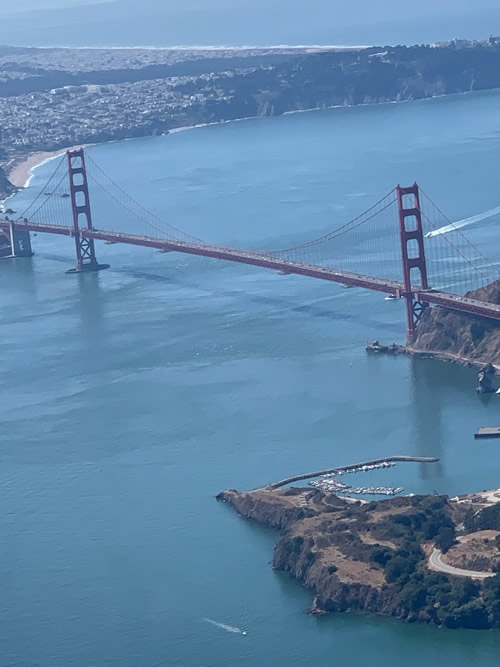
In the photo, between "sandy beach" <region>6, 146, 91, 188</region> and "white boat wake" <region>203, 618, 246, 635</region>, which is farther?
"sandy beach" <region>6, 146, 91, 188</region>

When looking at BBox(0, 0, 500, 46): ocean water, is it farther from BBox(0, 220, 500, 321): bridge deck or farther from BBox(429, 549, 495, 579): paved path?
BBox(429, 549, 495, 579): paved path

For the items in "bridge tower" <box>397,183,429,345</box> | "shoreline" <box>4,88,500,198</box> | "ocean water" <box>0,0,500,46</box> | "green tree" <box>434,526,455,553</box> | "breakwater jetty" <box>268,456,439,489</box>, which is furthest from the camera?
"ocean water" <box>0,0,500,46</box>

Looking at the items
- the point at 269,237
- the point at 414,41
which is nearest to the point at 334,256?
the point at 269,237

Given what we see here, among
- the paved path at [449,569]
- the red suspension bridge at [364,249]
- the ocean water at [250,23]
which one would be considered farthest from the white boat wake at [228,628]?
the ocean water at [250,23]

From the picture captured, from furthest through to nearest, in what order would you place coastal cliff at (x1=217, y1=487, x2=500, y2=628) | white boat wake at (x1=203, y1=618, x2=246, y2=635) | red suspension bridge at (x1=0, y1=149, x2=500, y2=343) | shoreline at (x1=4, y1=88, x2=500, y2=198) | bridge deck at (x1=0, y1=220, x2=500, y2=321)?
1. shoreline at (x1=4, y1=88, x2=500, y2=198)
2. red suspension bridge at (x1=0, y1=149, x2=500, y2=343)
3. bridge deck at (x1=0, y1=220, x2=500, y2=321)
4. white boat wake at (x1=203, y1=618, x2=246, y2=635)
5. coastal cliff at (x1=217, y1=487, x2=500, y2=628)

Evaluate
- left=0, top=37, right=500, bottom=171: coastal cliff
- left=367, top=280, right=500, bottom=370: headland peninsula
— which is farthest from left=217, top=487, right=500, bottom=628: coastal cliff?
left=0, top=37, right=500, bottom=171: coastal cliff

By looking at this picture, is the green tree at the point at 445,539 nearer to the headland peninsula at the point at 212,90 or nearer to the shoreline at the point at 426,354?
the shoreline at the point at 426,354
